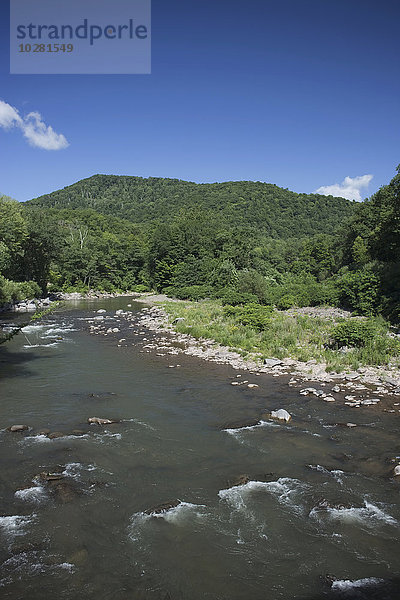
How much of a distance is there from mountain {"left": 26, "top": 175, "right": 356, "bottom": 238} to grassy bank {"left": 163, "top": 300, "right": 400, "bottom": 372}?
83.5 meters

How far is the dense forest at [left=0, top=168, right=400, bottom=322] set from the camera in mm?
33750

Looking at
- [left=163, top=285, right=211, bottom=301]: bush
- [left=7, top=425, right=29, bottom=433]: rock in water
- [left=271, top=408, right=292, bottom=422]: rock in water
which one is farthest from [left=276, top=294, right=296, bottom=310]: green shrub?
[left=7, top=425, right=29, bottom=433]: rock in water

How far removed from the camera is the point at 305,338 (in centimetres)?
2166

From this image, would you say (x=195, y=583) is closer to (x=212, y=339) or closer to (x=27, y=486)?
(x=27, y=486)

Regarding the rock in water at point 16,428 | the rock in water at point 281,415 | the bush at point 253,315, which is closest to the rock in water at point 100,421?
the rock in water at point 16,428

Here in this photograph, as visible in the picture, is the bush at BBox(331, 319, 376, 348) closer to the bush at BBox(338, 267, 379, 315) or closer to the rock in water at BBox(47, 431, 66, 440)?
the bush at BBox(338, 267, 379, 315)

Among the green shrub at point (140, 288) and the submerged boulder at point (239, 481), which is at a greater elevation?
the green shrub at point (140, 288)

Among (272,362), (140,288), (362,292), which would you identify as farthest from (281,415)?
(140,288)

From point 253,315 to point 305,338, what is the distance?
4.13 meters

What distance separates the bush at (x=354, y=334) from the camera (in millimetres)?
19047

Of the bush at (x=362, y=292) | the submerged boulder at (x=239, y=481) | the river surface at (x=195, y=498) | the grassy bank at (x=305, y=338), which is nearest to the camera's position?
the river surface at (x=195, y=498)

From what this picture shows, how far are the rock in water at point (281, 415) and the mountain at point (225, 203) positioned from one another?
96.7 m

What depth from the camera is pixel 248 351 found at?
2066 centimetres

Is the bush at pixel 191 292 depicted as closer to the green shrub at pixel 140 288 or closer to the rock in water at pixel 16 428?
the green shrub at pixel 140 288
